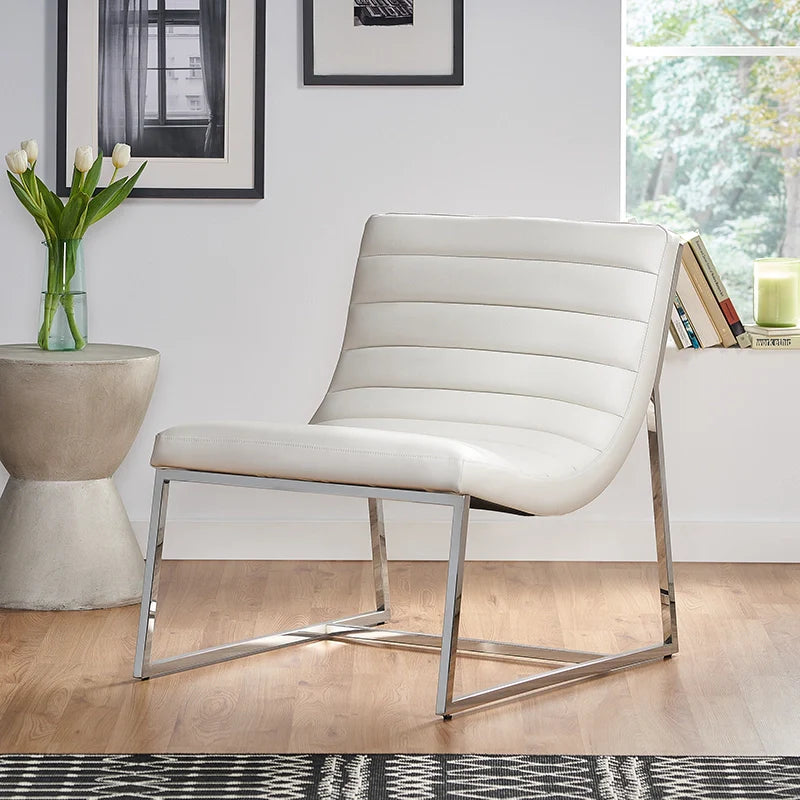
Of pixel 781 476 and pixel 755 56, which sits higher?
pixel 755 56

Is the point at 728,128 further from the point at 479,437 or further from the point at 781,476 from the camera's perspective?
the point at 479,437

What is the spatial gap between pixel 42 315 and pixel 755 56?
1884mm

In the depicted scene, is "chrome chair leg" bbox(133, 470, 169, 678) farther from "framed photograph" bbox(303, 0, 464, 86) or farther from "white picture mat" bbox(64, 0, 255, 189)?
"framed photograph" bbox(303, 0, 464, 86)

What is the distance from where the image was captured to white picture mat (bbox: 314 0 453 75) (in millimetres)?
3176

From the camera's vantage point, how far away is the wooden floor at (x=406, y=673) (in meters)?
2.05

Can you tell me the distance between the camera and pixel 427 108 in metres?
3.21

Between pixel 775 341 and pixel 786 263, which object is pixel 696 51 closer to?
pixel 786 263

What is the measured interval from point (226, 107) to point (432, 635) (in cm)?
141

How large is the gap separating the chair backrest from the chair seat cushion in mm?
190

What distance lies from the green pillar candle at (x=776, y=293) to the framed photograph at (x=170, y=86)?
124 cm

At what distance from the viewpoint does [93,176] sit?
294 cm

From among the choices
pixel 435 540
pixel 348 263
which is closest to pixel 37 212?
pixel 348 263

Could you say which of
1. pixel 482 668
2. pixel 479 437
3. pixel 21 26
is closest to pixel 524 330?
pixel 479 437

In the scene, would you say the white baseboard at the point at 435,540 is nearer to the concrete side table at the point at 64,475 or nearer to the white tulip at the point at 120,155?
the concrete side table at the point at 64,475
